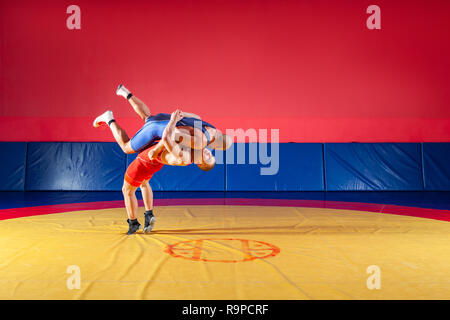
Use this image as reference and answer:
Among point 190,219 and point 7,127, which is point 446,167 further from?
point 7,127

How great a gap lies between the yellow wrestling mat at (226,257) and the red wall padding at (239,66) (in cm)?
461

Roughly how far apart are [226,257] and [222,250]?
221 mm

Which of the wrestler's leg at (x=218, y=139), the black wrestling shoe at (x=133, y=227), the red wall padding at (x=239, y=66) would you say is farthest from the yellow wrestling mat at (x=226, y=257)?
the red wall padding at (x=239, y=66)

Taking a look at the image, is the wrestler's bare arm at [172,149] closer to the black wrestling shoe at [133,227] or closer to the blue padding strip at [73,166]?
the black wrestling shoe at [133,227]

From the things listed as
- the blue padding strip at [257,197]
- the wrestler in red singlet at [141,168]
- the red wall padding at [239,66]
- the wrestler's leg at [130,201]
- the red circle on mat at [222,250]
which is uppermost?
the red wall padding at [239,66]

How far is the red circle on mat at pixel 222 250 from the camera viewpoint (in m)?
2.93

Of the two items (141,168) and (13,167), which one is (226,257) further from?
(13,167)

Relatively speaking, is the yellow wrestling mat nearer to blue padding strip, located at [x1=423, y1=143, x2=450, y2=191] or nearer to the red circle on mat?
the red circle on mat

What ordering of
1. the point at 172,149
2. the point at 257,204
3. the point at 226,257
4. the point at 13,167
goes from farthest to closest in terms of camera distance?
the point at 13,167 → the point at 257,204 → the point at 172,149 → the point at 226,257

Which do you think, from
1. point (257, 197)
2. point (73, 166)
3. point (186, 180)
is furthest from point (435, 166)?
point (73, 166)

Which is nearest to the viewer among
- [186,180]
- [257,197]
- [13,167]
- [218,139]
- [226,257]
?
[226,257]

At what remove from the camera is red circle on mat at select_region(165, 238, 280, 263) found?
2933mm

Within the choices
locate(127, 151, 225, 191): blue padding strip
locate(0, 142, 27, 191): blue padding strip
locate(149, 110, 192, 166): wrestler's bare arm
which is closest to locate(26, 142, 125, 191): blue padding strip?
locate(0, 142, 27, 191): blue padding strip

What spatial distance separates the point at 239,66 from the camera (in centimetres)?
906
